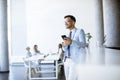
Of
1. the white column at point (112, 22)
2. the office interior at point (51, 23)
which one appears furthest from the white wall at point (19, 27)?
the white column at point (112, 22)

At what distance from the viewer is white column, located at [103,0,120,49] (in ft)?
11.9

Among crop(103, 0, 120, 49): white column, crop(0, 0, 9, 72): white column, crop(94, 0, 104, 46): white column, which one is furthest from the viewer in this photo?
crop(0, 0, 9, 72): white column

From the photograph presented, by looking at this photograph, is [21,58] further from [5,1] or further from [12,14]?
[5,1]

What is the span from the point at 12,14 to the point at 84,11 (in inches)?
42.1

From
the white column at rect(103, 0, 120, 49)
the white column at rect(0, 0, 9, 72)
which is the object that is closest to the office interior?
Result: the white column at rect(103, 0, 120, 49)

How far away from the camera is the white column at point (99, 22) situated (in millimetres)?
3498

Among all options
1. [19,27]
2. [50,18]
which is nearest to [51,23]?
[50,18]

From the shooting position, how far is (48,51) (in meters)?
3.55

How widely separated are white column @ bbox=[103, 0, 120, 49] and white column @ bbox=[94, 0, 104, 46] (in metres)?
0.09

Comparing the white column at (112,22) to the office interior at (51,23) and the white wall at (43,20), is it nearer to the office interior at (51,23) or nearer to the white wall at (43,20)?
the office interior at (51,23)

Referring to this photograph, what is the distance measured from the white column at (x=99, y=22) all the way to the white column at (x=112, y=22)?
86mm

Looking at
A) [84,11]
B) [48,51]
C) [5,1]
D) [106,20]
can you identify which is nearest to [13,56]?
[48,51]

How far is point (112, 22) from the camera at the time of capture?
385cm

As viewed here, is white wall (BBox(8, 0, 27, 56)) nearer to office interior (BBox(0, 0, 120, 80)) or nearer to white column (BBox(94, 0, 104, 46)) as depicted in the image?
office interior (BBox(0, 0, 120, 80))
